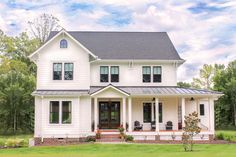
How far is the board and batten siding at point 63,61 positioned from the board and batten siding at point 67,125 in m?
1.27

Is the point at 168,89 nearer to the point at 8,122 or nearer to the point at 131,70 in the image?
the point at 131,70

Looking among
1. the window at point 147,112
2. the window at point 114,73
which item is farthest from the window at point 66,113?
the window at point 147,112

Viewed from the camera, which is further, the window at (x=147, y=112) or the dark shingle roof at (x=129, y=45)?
the dark shingle roof at (x=129, y=45)

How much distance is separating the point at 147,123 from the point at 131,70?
4.37m

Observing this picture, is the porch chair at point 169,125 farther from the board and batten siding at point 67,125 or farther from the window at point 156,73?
the board and batten siding at point 67,125

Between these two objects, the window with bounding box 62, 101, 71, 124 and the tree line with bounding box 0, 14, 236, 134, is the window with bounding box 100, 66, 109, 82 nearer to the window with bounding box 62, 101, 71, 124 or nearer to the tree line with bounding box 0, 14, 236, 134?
the window with bounding box 62, 101, 71, 124

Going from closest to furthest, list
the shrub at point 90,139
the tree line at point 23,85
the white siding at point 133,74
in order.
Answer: the shrub at point 90,139 → the white siding at point 133,74 → the tree line at point 23,85

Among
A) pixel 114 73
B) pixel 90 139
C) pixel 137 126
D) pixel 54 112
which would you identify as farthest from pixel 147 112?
pixel 54 112

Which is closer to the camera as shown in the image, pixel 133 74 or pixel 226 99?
pixel 133 74

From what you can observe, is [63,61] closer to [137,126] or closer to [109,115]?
[109,115]

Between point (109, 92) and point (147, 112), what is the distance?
4.30 m

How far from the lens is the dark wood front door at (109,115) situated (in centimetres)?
3216

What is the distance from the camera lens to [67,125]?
97.7 ft

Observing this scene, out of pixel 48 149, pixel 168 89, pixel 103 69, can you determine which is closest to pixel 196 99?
pixel 168 89
